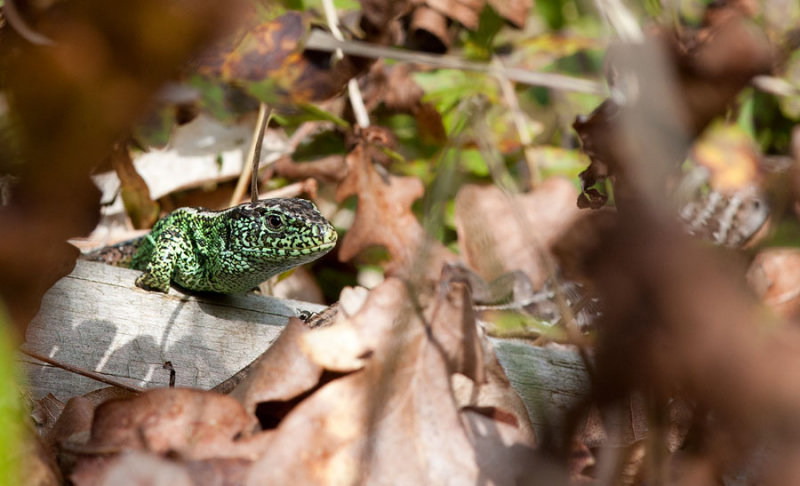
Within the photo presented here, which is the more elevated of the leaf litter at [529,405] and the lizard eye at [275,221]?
the leaf litter at [529,405]

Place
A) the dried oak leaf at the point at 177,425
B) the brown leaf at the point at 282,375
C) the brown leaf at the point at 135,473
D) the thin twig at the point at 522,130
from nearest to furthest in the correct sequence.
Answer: the brown leaf at the point at 135,473
the dried oak leaf at the point at 177,425
the brown leaf at the point at 282,375
the thin twig at the point at 522,130

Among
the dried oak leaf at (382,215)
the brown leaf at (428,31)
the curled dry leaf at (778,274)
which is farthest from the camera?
the brown leaf at (428,31)

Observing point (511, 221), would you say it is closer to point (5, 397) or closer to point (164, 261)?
point (164, 261)

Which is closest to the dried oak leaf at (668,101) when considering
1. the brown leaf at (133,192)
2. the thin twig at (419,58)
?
the thin twig at (419,58)

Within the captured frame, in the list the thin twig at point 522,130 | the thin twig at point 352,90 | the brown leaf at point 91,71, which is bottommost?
the thin twig at point 522,130

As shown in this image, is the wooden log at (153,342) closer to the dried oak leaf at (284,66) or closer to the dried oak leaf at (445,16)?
the dried oak leaf at (284,66)

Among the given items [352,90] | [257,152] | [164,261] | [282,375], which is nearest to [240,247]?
[164,261]

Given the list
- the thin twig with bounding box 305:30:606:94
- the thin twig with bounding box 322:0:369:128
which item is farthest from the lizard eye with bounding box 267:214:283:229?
the thin twig with bounding box 322:0:369:128

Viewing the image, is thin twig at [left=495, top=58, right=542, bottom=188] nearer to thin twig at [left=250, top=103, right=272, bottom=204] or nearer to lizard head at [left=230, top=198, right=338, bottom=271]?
lizard head at [left=230, top=198, right=338, bottom=271]
